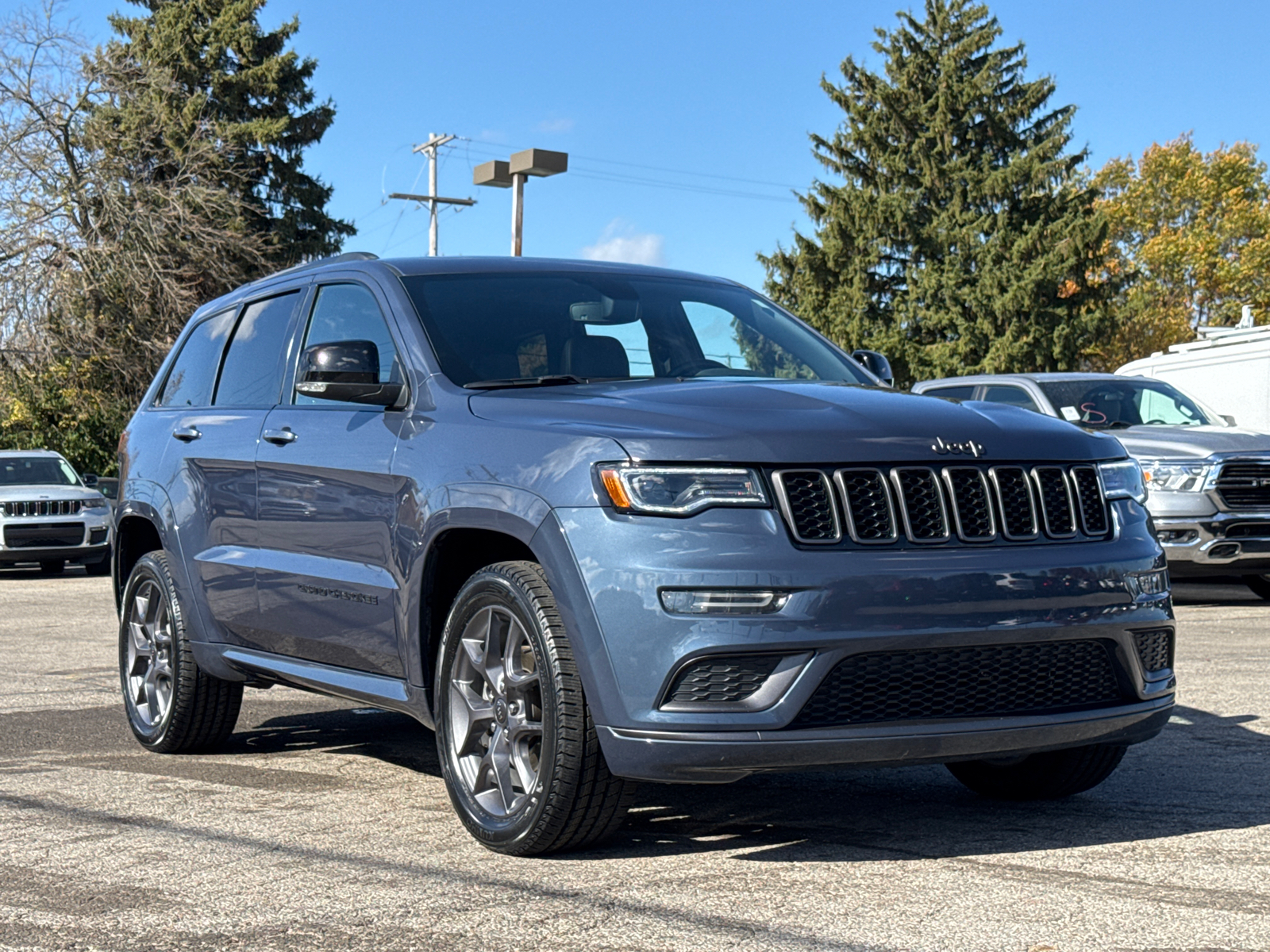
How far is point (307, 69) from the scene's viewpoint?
47844 millimetres

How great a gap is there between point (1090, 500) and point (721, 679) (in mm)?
1308

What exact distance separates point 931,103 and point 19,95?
26442mm

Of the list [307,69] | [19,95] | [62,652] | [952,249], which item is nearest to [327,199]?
[307,69]

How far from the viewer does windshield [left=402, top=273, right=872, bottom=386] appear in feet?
17.8

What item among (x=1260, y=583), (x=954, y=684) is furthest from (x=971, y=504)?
(x=1260, y=583)

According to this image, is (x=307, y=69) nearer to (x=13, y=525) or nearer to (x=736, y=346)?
(x=13, y=525)

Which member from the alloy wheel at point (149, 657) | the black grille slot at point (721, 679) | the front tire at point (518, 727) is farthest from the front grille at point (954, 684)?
the alloy wheel at point (149, 657)

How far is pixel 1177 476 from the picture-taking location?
1298 cm

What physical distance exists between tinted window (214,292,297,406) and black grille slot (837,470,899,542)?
8.92 ft

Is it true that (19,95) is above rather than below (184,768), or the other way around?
above

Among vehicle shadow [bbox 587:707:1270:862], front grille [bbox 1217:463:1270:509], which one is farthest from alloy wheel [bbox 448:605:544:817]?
front grille [bbox 1217:463:1270:509]

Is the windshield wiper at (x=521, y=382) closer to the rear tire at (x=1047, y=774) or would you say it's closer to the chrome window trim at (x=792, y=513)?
the chrome window trim at (x=792, y=513)

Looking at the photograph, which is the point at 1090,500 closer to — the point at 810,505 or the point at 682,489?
the point at 810,505

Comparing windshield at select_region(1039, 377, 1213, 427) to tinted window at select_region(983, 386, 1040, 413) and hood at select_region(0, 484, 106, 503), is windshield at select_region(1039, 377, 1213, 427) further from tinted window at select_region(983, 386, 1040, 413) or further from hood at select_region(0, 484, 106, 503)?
hood at select_region(0, 484, 106, 503)
